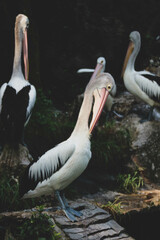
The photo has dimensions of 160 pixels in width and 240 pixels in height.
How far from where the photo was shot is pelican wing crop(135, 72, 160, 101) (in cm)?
586

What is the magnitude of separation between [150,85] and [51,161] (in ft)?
10.5

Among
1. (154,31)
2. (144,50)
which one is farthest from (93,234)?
(154,31)

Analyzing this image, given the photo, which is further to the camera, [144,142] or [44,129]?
[44,129]

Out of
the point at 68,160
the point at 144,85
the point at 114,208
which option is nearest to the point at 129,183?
the point at 114,208

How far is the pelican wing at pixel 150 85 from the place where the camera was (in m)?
5.86

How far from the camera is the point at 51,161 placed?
10.8 feet

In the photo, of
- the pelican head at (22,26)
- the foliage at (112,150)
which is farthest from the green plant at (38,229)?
the pelican head at (22,26)

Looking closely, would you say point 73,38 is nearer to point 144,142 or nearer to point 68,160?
point 144,142

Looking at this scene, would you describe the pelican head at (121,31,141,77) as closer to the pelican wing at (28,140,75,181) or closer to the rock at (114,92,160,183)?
the rock at (114,92,160,183)

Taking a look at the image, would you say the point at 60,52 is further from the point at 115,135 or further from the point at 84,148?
the point at 84,148

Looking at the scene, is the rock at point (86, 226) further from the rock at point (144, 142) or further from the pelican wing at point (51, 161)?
the rock at point (144, 142)

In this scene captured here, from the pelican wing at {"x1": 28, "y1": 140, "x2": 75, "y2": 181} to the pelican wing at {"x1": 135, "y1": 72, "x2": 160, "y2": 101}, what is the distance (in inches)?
121

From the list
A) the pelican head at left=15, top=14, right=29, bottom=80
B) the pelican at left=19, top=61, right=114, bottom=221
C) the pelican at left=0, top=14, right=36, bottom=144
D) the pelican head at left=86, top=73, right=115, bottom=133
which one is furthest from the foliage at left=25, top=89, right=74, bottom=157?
the pelican head at left=86, top=73, right=115, bottom=133

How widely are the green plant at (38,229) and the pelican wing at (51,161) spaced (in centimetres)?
39
